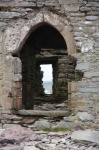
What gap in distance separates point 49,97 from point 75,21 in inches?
291

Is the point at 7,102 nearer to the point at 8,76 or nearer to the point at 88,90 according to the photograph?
the point at 8,76

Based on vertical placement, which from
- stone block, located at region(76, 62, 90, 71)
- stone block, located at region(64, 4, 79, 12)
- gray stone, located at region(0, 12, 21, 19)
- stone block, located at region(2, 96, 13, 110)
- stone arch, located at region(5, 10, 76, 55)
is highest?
stone block, located at region(64, 4, 79, 12)

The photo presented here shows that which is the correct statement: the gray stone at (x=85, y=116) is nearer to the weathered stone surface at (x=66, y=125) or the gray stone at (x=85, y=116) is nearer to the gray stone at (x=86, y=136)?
the weathered stone surface at (x=66, y=125)

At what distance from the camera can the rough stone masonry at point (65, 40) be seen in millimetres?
6109

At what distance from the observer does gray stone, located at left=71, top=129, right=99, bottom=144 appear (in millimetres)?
5059

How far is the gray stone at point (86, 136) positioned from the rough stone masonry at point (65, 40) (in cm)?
54

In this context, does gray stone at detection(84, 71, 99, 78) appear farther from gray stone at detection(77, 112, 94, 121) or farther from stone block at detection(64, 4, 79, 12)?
stone block at detection(64, 4, 79, 12)

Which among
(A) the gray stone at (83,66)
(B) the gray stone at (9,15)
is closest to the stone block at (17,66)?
(B) the gray stone at (9,15)

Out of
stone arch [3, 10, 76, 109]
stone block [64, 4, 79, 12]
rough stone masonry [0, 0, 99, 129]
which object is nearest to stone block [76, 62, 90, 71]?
rough stone masonry [0, 0, 99, 129]

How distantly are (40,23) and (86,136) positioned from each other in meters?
2.49

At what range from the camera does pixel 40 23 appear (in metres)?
6.52

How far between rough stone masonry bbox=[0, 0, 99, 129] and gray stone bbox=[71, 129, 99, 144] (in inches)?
21.2

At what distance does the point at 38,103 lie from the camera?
13.0 m

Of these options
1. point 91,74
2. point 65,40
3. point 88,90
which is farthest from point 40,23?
point 88,90
